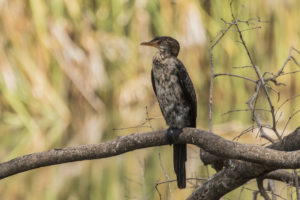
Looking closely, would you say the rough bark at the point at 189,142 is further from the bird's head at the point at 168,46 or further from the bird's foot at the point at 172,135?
the bird's head at the point at 168,46

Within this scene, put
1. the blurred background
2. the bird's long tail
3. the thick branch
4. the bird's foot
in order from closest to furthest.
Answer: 1. the thick branch
2. the bird's foot
3. the bird's long tail
4. the blurred background

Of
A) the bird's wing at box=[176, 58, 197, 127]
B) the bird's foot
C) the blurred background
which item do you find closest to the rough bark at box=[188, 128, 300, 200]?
the bird's foot

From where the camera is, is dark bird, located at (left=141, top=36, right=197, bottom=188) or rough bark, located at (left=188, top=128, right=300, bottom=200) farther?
dark bird, located at (left=141, top=36, right=197, bottom=188)

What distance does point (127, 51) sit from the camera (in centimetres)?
823

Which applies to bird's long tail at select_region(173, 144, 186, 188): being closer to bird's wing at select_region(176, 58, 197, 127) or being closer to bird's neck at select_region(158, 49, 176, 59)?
bird's wing at select_region(176, 58, 197, 127)

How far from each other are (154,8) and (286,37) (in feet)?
5.03

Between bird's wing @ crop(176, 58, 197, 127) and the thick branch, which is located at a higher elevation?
bird's wing @ crop(176, 58, 197, 127)

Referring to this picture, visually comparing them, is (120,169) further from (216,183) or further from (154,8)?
(216,183)

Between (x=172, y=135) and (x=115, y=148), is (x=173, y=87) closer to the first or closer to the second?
(x=172, y=135)

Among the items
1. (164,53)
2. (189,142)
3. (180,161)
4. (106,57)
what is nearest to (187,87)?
(164,53)

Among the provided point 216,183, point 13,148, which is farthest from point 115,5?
point 216,183

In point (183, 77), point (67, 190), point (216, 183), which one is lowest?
point (67, 190)

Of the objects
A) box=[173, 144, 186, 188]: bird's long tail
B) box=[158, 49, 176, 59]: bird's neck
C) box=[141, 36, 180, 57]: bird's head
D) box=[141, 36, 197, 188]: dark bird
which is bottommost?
box=[173, 144, 186, 188]: bird's long tail

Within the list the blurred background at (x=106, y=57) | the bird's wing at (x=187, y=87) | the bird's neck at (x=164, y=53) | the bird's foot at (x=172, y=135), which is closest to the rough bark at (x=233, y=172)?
the bird's foot at (x=172, y=135)
